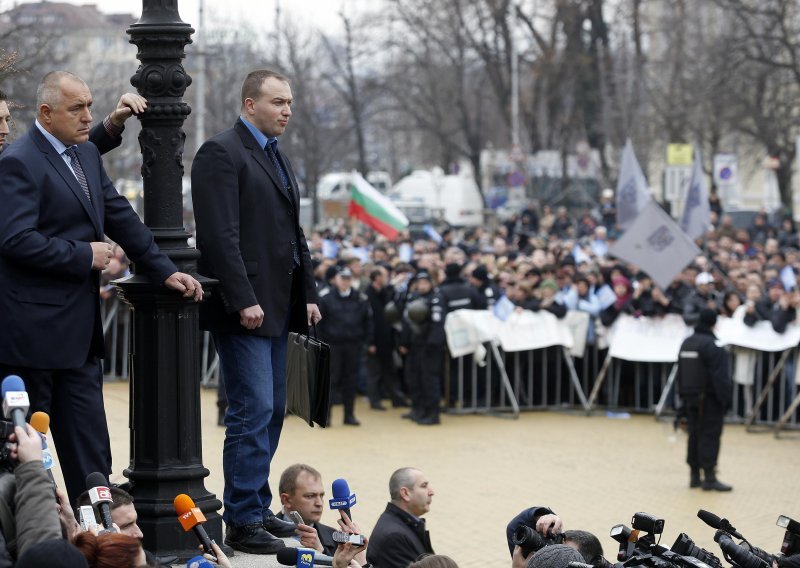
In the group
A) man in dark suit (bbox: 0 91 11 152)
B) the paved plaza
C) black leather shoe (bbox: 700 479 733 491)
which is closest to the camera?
man in dark suit (bbox: 0 91 11 152)

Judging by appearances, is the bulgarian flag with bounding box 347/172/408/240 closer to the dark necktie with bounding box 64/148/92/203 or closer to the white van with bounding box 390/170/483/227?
the dark necktie with bounding box 64/148/92/203

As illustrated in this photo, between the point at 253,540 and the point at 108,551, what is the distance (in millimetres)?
2369

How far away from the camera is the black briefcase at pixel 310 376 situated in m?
7.08

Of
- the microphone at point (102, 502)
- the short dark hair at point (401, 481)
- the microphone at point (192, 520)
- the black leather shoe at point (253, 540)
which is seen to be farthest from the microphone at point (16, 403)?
the short dark hair at point (401, 481)

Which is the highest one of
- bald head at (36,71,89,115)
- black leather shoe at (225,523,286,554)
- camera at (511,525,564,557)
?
bald head at (36,71,89,115)

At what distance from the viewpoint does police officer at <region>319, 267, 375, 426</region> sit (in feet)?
56.5

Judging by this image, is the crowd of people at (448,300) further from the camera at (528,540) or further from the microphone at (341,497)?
the microphone at (341,497)

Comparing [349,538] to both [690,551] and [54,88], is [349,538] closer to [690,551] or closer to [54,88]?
[690,551]

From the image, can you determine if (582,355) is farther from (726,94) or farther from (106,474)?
(726,94)

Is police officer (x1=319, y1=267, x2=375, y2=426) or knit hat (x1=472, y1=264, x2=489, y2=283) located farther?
knit hat (x1=472, y1=264, x2=489, y2=283)

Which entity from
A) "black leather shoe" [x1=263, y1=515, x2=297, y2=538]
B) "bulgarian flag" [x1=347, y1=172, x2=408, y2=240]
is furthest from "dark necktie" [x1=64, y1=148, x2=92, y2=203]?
"bulgarian flag" [x1=347, y1=172, x2=408, y2=240]

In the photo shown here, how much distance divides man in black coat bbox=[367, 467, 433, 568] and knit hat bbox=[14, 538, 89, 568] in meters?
3.57

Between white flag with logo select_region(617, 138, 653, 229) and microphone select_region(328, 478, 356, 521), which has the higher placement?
white flag with logo select_region(617, 138, 653, 229)

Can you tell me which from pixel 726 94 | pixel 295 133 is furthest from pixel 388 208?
pixel 726 94
